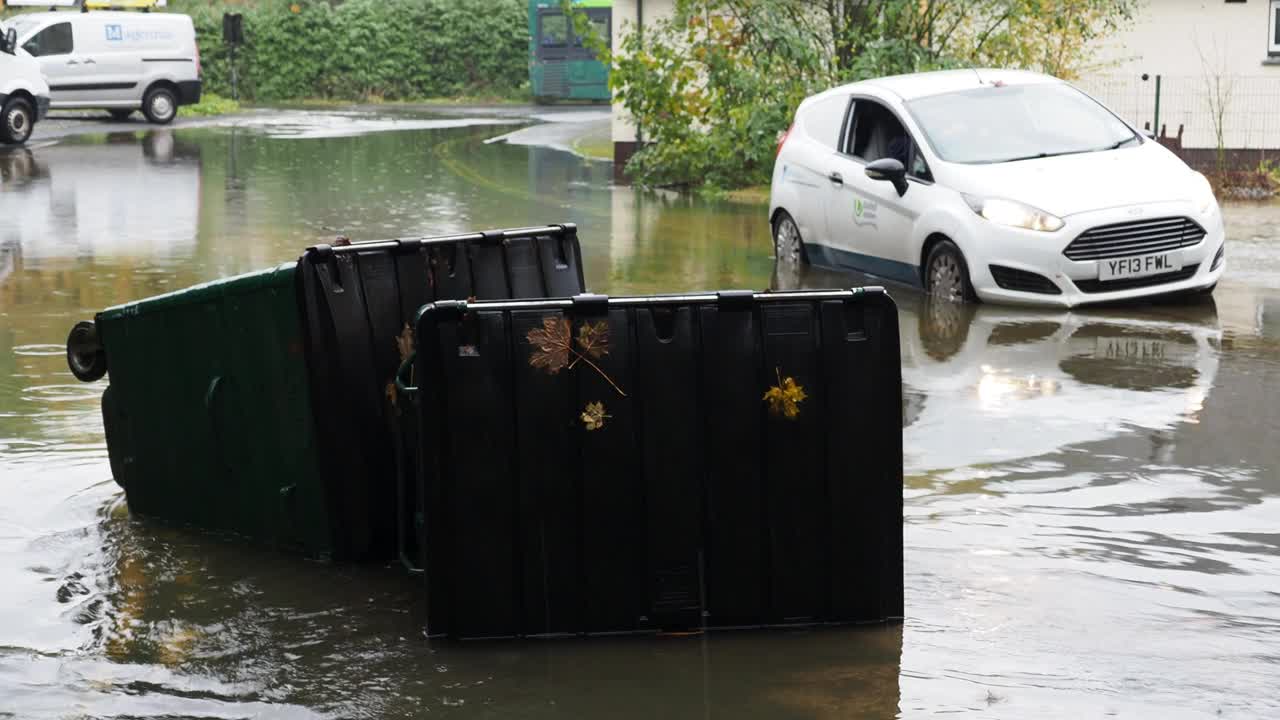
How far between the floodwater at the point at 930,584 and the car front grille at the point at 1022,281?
0.59 ft

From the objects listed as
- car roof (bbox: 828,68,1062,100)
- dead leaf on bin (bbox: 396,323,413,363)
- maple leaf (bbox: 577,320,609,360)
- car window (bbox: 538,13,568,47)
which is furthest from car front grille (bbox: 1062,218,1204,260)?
car window (bbox: 538,13,568,47)

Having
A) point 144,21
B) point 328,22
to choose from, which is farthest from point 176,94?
point 328,22

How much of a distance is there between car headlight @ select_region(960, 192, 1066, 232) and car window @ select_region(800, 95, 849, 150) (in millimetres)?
1998

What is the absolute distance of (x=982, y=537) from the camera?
6.66 m

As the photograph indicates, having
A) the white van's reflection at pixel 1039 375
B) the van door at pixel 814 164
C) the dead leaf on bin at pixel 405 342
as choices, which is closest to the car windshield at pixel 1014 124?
the van door at pixel 814 164

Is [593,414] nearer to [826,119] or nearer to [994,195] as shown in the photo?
[994,195]

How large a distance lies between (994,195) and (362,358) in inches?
278

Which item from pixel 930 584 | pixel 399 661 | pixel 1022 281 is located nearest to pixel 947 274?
pixel 1022 281

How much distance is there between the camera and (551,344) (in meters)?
5.33

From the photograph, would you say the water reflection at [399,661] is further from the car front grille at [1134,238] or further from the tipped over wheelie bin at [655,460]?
the car front grille at [1134,238]

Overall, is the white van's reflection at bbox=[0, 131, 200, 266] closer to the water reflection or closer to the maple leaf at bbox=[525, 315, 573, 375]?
the water reflection

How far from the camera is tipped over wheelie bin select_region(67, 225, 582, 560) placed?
6043mm

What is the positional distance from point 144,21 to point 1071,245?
2874cm

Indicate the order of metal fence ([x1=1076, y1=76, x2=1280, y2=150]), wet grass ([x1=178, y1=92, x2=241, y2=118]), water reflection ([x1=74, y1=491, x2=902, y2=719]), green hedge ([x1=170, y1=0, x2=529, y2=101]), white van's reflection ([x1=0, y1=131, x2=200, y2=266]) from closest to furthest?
water reflection ([x1=74, y1=491, x2=902, y2=719]) < white van's reflection ([x1=0, y1=131, x2=200, y2=266]) < metal fence ([x1=1076, y1=76, x2=1280, y2=150]) < wet grass ([x1=178, y1=92, x2=241, y2=118]) < green hedge ([x1=170, y1=0, x2=529, y2=101])
